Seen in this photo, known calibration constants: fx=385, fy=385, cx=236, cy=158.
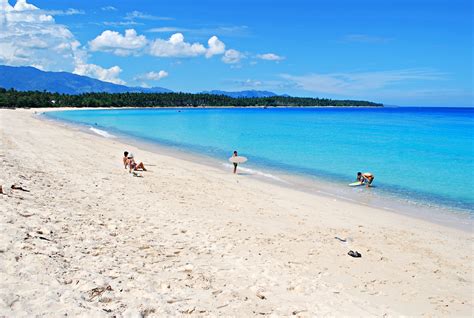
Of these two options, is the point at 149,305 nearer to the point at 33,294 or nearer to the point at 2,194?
the point at 33,294

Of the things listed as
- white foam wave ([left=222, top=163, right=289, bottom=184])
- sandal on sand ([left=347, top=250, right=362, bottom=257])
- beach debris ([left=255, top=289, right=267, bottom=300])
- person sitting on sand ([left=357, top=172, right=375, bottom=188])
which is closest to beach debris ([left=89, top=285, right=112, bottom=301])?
beach debris ([left=255, top=289, right=267, bottom=300])

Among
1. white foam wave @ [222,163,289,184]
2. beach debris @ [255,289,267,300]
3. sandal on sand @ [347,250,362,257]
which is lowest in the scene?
white foam wave @ [222,163,289,184]

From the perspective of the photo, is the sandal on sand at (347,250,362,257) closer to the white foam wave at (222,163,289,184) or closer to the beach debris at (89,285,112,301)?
the beach debris at (89,285,112,301)

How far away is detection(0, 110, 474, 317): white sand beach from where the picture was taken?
592 cm

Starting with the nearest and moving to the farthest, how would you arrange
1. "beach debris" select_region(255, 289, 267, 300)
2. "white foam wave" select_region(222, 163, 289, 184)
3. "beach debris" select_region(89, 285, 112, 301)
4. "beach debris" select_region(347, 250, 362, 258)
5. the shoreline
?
"beach debris" select_region(89, 285, 112, 301) < "beach debris" select_region(255, 289, 267, 300) < "beach debris" select_region(347, 250, 362, 258) < the shoreline < "white foam wave" select_region(222, 163, 289, 184)

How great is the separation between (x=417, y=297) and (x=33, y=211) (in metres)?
8.43

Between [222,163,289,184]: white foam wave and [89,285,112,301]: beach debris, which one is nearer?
[89,285,112,301]: beach debris

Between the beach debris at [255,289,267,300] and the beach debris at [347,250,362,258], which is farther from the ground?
the beach debris at [255,289,267,300]

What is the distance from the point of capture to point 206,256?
27.1 feet

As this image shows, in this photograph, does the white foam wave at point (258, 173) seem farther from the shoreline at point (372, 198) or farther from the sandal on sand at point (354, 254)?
the sandal on sand at point (354, 254)

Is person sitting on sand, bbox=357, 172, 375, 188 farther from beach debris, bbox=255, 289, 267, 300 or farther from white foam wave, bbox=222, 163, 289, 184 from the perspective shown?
beach debris, bbox=255, 289, 267, 300

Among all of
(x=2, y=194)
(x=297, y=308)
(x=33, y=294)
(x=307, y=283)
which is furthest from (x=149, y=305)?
(x=2, y=194)

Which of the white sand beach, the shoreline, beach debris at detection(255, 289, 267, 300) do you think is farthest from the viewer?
the shoreline

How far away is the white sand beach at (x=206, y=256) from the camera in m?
5.92
